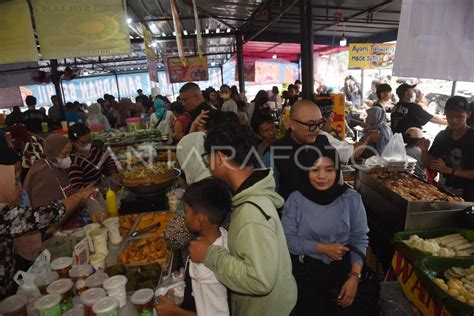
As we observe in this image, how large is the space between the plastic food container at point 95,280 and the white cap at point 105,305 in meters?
0.22

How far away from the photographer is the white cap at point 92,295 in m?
1.60

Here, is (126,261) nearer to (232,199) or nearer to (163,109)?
(232,199)

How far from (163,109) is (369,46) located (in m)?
7.08

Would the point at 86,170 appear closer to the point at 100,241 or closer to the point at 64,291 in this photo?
the point at 100,241

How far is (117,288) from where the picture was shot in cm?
171

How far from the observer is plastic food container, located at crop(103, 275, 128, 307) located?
170cm

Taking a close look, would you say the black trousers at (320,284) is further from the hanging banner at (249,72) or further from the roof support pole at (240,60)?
the hanging banner at (249,72)

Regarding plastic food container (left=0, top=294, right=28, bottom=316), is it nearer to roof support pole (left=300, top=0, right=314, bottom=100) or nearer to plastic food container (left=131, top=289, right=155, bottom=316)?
plastic food container (left=131, top=289, right=155, bottom=316)

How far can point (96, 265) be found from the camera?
2205mm

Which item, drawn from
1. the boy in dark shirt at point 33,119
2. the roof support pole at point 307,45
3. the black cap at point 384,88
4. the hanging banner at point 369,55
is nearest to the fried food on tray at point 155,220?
the roof support pole at point 307,45

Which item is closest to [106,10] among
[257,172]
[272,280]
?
[257,172]

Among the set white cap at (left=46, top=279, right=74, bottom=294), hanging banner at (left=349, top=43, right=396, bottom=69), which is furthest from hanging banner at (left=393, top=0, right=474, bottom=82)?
hanging banner at (left=349, top=43, right=396, bottom=69)

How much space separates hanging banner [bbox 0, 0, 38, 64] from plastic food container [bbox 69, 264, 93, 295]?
11.4 ft

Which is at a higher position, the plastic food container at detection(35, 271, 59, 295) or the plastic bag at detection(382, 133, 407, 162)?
the plastic bag at detection(382, 133, 407, 162)
